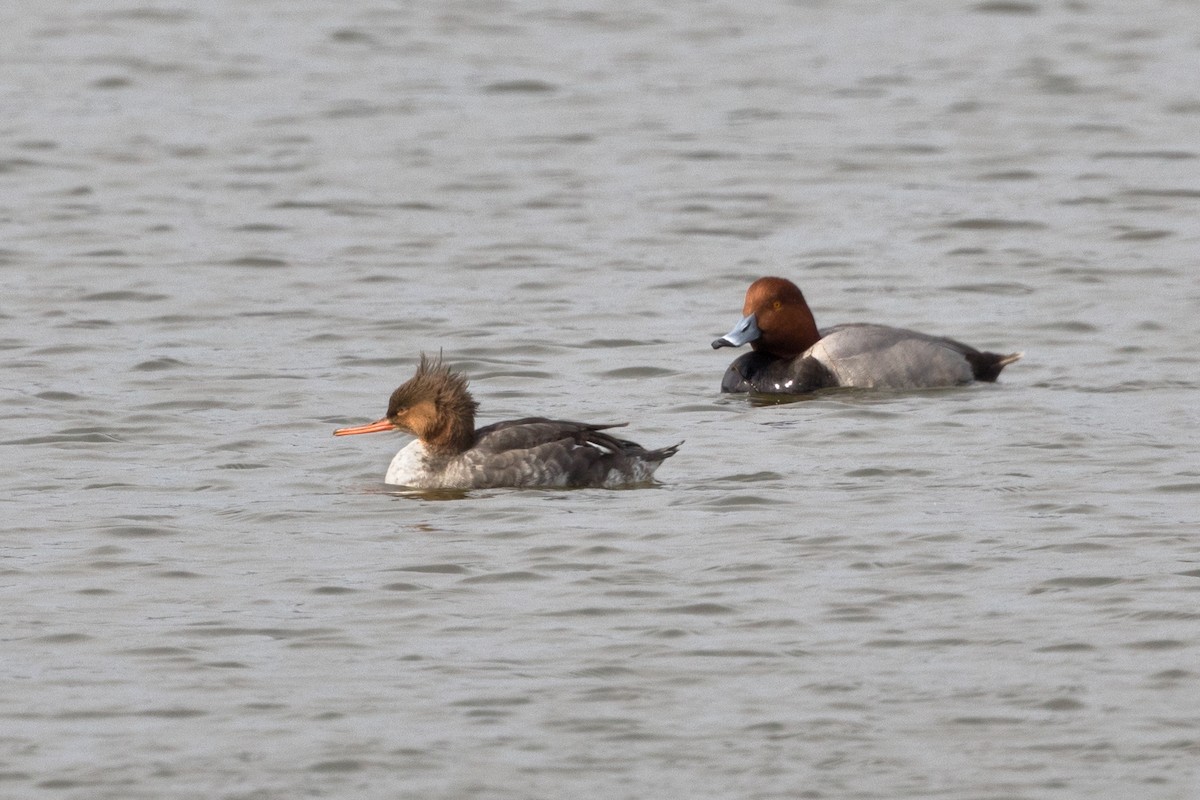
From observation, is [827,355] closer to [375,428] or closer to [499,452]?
[499,452]

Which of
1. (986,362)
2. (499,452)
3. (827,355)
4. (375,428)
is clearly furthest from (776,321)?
(375,428)

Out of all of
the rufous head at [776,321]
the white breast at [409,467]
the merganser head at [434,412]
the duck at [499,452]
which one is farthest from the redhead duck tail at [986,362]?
the white breast at [409,467]

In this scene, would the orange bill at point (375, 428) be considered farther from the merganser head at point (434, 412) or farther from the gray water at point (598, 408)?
the gray water at point (598, 408)

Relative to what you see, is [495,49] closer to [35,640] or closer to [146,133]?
[146,133]

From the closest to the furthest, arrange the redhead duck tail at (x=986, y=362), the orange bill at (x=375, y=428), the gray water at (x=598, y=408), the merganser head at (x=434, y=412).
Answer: the gray water at (x=598, y=408) < the merganser head at (x=434, y=412) < the orange bill at (x=375, y=428) < the redhead duck tail at (x=986, y=362)

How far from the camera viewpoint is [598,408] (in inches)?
533

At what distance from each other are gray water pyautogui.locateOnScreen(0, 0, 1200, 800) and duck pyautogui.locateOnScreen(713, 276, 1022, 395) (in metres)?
0.17

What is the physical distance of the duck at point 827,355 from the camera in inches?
547

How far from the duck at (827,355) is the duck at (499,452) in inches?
104

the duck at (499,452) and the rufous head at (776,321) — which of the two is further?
the rufous head at (776,321)

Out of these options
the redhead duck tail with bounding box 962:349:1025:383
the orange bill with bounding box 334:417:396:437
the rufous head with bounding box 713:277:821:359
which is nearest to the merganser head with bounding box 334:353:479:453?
the orange bill with bounding box 334:417:396:437

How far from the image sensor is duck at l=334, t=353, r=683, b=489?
11.4 meters

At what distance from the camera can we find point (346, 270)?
17625mm

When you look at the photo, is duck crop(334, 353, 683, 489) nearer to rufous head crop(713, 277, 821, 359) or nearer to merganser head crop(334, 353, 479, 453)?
merganser head crop(334, 353, 479, 453)
